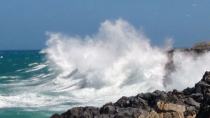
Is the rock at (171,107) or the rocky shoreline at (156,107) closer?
the rocky shoreline at (156,107)

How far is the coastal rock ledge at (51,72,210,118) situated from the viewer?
16078 mm

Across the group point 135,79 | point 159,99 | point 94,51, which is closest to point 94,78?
point 135,79

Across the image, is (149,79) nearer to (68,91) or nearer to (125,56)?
(68,91)

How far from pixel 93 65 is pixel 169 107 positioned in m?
27.5

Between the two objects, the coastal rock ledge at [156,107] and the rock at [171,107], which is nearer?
the coastal rock ledge at [156,107]

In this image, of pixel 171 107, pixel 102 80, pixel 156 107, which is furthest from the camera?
pixel 102 80

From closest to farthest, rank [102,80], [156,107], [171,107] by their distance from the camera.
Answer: [171,107], [156,107], [102,80]

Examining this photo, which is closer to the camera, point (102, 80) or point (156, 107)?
point (156, 107)

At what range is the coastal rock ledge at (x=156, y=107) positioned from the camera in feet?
52.7

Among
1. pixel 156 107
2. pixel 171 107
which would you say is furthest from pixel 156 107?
pixel 171 107

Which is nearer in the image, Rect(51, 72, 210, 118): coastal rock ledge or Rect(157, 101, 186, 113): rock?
Rect(51, 72, 210, 118): coastal rock ledge

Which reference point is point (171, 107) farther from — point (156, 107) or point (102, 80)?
point (102, 80)

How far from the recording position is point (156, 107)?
1656 centimetres

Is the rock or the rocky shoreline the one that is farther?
the rock
